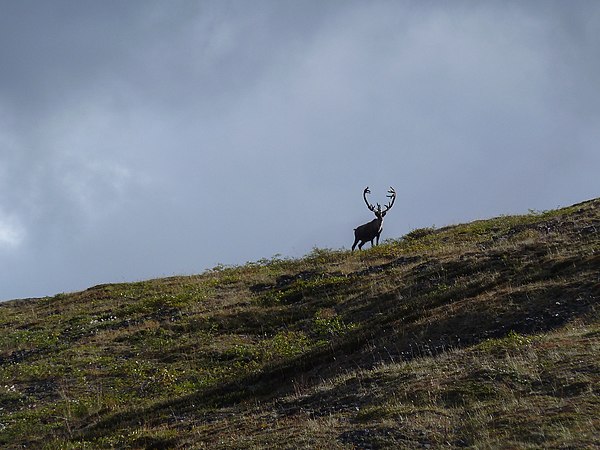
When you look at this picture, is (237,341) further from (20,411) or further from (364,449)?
(364,449)

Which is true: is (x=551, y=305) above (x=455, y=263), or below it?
below

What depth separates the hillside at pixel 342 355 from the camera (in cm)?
1093

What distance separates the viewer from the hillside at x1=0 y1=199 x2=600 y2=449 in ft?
35.9

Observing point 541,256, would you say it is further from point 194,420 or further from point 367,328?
point 194,420

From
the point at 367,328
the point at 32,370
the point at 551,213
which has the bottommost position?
the point at 367,328

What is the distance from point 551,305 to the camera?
1634cm

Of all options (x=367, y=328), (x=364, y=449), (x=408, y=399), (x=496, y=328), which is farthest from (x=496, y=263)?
(x=364, y=449)

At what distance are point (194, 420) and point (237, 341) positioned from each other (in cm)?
804

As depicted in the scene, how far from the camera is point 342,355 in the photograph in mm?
17391

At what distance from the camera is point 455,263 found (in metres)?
24.6

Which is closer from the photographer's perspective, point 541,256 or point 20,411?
point 20,411

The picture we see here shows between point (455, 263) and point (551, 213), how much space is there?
11815mm

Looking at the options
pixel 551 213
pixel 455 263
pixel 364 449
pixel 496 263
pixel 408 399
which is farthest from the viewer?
pixel 551 213

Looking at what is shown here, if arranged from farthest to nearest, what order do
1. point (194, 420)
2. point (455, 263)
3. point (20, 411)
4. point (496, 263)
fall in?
point (455, 263) → point (496, 263) → point (20, 411) → point (194, 420)
